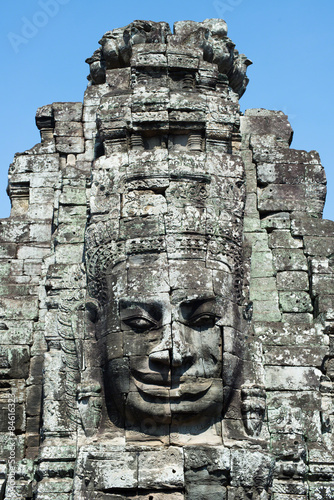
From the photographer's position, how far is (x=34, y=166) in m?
13.4

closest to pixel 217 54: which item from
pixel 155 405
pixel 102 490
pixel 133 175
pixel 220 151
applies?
pixel 220 151

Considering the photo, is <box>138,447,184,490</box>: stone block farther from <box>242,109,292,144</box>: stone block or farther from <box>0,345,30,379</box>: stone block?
<box>242,109,292,144</box>: stone block

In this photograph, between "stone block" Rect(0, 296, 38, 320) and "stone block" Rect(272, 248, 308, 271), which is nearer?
"stone block" Rect(0, 296, 38, 320)

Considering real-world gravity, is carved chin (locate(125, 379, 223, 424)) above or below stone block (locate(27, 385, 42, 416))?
below

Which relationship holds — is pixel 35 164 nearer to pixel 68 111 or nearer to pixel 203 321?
pixel 68 111

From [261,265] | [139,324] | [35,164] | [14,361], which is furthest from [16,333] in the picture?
[261,265]

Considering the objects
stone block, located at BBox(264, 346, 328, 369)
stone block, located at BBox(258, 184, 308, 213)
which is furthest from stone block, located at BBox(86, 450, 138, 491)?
stone block, located at BBox(258, 184, 308, 213)

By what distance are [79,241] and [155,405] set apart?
2932 mm

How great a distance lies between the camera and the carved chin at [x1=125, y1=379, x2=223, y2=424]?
1028 cm

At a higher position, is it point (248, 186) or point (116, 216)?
point (248, 186)

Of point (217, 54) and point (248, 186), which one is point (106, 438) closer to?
point (248, 186)

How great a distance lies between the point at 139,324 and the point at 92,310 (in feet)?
2.92

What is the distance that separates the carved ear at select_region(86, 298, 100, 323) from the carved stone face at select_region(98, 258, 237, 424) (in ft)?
0.68

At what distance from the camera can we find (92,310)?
1126 centimetres
